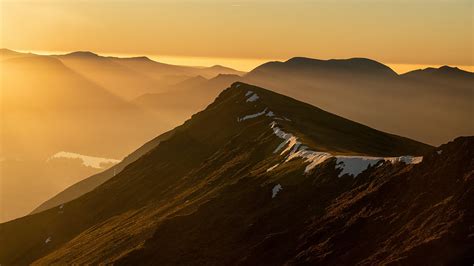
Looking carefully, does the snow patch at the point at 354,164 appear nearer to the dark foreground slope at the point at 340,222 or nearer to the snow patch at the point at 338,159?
the snow patch at the point at 338,159

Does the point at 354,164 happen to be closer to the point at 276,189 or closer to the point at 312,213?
the point at 312,213

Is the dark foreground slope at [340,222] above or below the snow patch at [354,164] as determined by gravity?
below

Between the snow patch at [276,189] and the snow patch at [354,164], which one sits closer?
the snow patch at [354,164]

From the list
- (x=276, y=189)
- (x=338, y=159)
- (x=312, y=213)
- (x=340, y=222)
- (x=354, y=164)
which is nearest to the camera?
(x=340, y=222)

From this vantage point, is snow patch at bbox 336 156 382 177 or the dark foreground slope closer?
the dark foreground slope

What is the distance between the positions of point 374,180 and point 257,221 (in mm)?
22578

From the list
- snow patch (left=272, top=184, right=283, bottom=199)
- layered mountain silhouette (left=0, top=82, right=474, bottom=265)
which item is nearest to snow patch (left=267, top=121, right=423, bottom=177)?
layered mountain silhouette (left=0, top=82, right=474, bottom=265)

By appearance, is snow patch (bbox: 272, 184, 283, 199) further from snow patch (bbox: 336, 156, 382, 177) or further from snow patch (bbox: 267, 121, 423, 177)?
snow patch (bbox: 336, 156, 382, 177)

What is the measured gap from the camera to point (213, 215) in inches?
5359

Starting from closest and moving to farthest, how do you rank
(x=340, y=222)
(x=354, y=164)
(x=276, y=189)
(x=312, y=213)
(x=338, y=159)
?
1. (x=340, y=222)
2. (x=312, y=213)
3. (x=354, y=164)
4. (x=338, y=159)
5. (x=276, y=189)

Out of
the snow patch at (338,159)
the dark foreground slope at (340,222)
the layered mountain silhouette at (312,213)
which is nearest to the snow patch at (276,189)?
the layered mountain silhouette at (312,213)

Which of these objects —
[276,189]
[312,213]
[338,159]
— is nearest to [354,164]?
[338,159]

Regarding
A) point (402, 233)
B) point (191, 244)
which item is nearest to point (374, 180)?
point (402, 233)

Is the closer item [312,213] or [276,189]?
[312,213]
